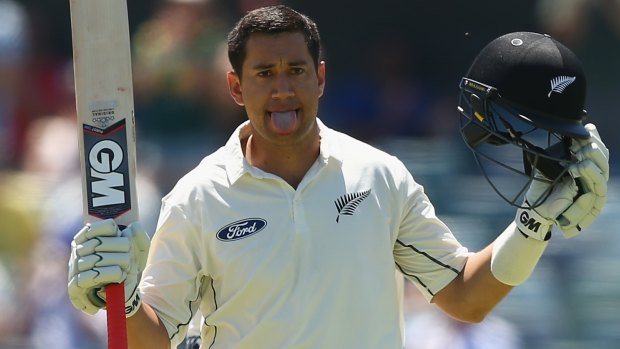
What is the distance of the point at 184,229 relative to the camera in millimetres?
3000

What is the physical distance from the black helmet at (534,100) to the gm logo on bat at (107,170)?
2.73 feet

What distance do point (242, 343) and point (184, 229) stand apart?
31 cm

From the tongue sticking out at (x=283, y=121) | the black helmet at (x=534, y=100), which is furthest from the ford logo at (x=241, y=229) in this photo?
the black helmet at (x=534, y=100)

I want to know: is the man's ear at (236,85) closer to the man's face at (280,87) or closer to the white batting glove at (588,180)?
the man's face at (280,87)

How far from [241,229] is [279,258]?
0.12m

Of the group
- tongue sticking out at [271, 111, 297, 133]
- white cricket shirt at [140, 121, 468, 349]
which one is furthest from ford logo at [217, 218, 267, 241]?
tongue sticking out at [271, 111, 297, 133]

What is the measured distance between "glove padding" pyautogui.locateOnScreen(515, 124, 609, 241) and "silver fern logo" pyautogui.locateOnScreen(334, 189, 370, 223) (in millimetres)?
402

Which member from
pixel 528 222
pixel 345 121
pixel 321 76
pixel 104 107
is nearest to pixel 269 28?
pixel 321 76

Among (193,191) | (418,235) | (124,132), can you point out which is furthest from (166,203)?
(418,235)

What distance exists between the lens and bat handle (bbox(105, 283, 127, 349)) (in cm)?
274

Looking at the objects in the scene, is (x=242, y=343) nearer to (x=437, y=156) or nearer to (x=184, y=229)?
(x=184, y=229)

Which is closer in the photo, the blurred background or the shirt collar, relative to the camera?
the shirt collar

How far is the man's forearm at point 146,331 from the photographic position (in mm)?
2904

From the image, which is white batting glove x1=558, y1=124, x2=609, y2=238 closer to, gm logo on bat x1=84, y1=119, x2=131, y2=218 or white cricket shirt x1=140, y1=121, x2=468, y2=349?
white cricket shirt x1=140, y1=121, x2=468, y2=349
